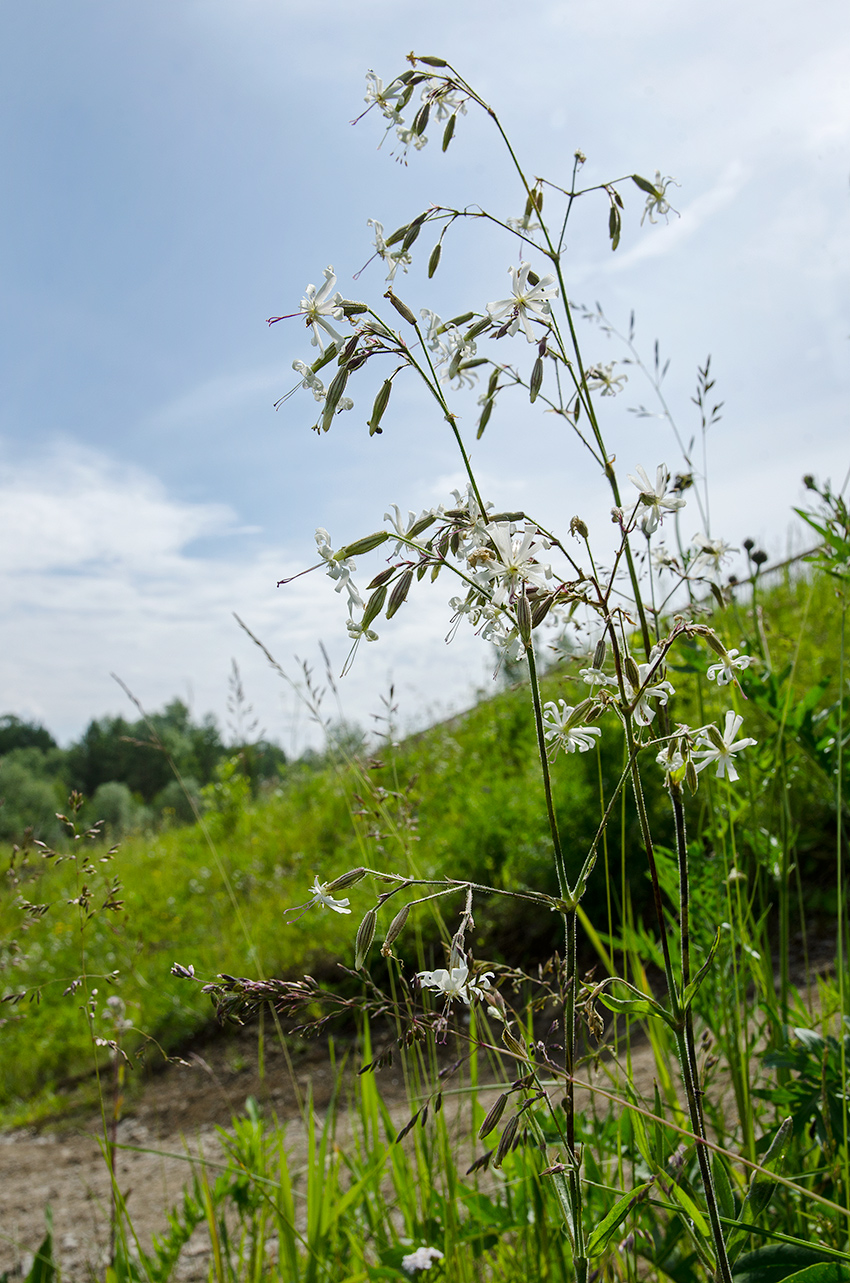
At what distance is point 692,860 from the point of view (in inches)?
68.3

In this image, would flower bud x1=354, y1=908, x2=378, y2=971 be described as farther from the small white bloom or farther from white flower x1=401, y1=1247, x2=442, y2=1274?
white flower x1=401, y1=1247, x2=442, y2=1274

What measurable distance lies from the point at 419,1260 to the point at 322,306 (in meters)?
1.41

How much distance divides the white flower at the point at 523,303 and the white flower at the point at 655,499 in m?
0.22

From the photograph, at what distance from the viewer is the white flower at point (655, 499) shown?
3.31ft

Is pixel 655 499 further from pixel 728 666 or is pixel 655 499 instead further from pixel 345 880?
pixel 345 880

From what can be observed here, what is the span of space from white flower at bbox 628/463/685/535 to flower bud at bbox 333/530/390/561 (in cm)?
31

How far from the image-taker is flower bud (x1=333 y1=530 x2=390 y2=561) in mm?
966

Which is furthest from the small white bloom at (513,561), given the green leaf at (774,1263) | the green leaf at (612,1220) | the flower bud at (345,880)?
the green leaf at (774,1263)

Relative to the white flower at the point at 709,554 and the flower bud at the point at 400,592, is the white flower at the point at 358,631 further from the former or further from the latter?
the white flower at the point at 709,554

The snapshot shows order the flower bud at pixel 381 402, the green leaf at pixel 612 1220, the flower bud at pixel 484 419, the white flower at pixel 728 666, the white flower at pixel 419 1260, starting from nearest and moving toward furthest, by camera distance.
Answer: the green leaf at pixel 612 1220, the white flower at pixel 728 666, the flower bud at pixel 381 402, the flower bud at pixel 484 419, the white flower at pixel 419 1260

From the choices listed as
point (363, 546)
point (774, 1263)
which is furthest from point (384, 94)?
point (774, 1263)

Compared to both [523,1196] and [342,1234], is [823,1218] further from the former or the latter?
[342,1234]

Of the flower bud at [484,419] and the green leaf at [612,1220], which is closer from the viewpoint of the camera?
the green leaf at [612,1220]

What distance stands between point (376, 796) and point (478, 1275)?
2.98 ft
